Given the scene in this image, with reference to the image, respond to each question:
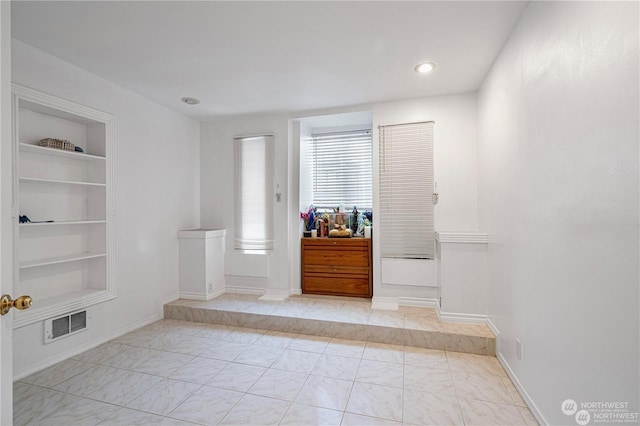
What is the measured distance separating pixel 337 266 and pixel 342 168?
1419 mm

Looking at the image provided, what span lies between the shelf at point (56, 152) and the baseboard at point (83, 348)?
169cm

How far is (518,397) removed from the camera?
1947 millimetres

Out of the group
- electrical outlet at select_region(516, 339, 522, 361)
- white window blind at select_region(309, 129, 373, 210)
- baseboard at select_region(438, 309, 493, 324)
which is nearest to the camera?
electrical outlet at select_region(516, 339, 522, 361)

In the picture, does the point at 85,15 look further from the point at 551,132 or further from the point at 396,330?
the point at 396,330

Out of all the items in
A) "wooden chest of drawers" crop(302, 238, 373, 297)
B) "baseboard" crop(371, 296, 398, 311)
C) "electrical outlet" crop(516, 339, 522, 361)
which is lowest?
"baseboard" crop(371, 296, 398, 311)

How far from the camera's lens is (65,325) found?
8.16 ft

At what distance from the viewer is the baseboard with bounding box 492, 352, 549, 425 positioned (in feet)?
5.53

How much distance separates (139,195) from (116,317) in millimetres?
1265

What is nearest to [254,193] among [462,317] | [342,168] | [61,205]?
[342,168]

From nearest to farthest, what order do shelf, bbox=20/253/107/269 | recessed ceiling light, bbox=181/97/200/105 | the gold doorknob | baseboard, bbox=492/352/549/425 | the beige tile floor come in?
the gold doorknob → baseboard, bbox=492/352/549/425 → the beige tile floor → shelf, bbox=20/253/107/269 → recessed ceiling light, bbox=181/97/200/105

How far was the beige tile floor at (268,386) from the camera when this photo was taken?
5.93ft

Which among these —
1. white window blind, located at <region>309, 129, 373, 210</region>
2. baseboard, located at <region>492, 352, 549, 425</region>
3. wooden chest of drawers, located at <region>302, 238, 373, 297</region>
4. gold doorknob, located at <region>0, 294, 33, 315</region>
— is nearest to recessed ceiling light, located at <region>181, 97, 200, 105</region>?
white window blind, located at <region>309, 129, 373, 210</region>

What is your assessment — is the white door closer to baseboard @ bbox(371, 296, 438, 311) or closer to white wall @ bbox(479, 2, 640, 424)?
white wall @ bbox(479, 2, 640, 424)

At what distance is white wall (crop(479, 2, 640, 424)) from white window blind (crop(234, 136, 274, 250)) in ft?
8.83
